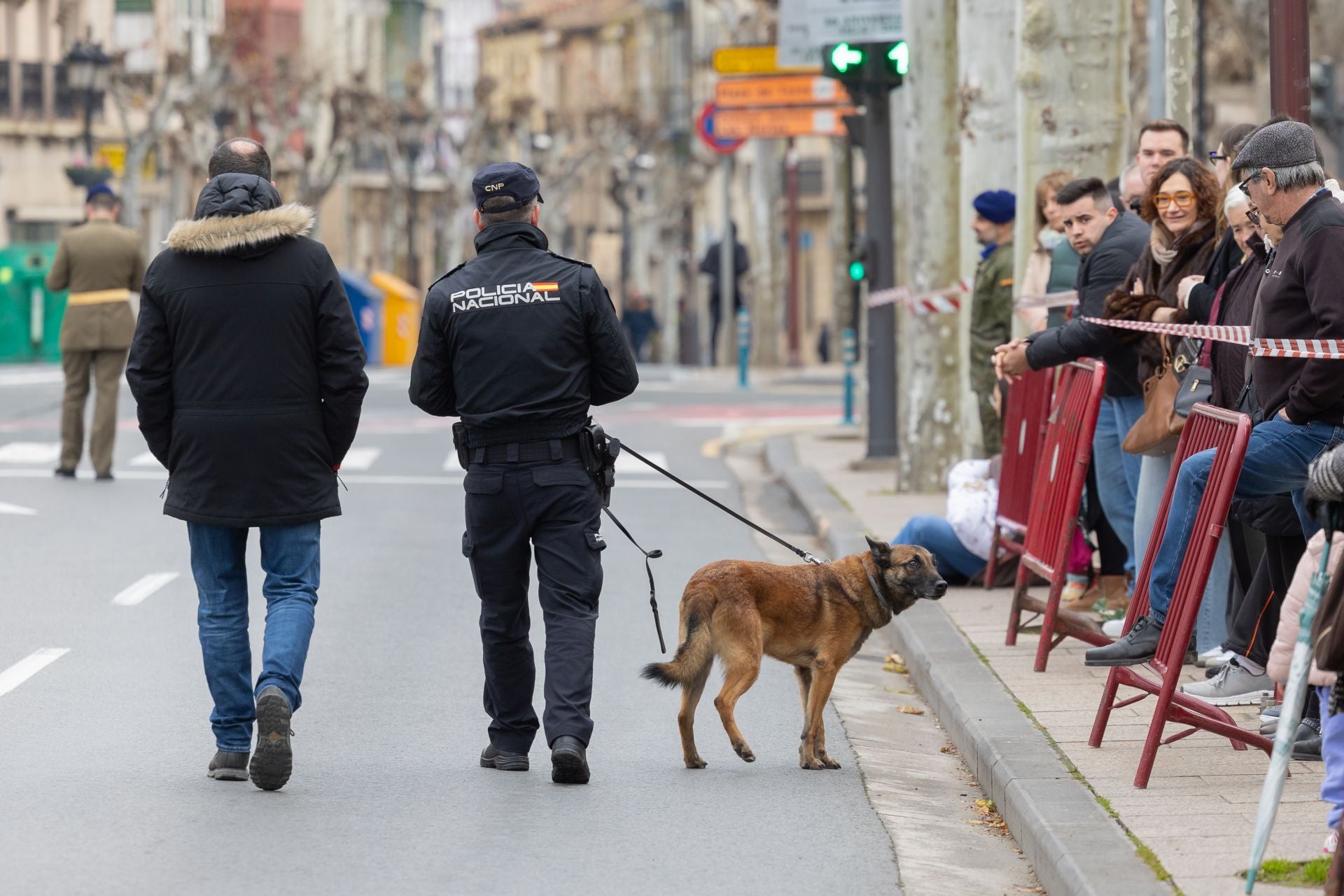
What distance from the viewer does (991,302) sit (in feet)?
45.6

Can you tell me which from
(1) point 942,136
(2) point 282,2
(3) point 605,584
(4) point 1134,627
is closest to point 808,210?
(2) point 282,2

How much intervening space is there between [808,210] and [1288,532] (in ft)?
228

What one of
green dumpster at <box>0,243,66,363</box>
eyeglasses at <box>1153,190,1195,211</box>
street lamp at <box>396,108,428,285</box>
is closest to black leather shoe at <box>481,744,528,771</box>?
eyeglasses at <box>1153,190,1195,211</box>

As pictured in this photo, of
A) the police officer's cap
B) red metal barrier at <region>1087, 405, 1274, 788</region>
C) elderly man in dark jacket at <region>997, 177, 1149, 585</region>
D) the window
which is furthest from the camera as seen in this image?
the window

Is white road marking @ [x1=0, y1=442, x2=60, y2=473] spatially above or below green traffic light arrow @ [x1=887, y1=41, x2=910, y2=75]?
below

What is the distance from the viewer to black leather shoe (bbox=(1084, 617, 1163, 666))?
25.7 feet

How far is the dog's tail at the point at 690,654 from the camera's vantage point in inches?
308

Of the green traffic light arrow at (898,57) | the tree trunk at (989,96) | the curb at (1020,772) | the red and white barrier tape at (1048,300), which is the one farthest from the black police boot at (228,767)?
the green traffic light arrow at (898,57)

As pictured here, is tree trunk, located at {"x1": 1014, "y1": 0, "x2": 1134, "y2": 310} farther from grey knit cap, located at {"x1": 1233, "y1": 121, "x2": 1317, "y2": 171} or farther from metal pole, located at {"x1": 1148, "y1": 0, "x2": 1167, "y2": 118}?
metal pole, located at {"x1": 1148, "y1": 0, "x2": 1167, "y2": 118}

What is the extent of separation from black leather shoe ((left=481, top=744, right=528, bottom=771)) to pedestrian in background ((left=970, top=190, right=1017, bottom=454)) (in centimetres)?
645

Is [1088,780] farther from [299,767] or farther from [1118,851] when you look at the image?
[299,767]

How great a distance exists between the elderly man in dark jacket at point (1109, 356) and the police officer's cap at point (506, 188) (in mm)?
3011

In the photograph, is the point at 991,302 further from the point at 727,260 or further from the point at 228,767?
the point at 727,260

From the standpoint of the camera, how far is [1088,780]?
7.22 meters
